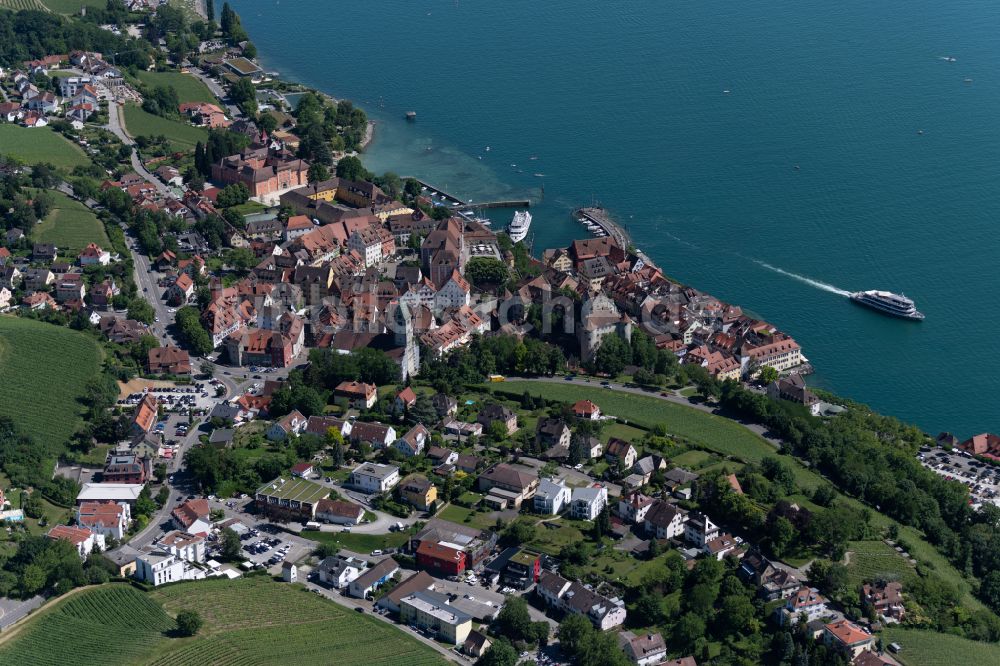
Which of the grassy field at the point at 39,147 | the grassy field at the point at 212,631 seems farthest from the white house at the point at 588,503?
the grassy field at the point at 39,147

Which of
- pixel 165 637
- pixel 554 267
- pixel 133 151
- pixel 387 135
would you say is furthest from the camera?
pixel 387 135

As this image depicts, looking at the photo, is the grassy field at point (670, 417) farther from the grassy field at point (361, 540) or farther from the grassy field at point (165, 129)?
the grassy field at point (165, 129)

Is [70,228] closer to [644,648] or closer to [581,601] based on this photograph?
[581,601]

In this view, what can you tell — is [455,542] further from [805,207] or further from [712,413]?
[805,207]

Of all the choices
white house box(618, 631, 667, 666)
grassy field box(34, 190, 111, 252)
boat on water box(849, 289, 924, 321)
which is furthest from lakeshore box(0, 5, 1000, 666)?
boat on water box(849, 289, 924, 321)

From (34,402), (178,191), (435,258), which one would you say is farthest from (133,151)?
(34,402)

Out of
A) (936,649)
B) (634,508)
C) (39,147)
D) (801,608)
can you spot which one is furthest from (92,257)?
(936,649)
